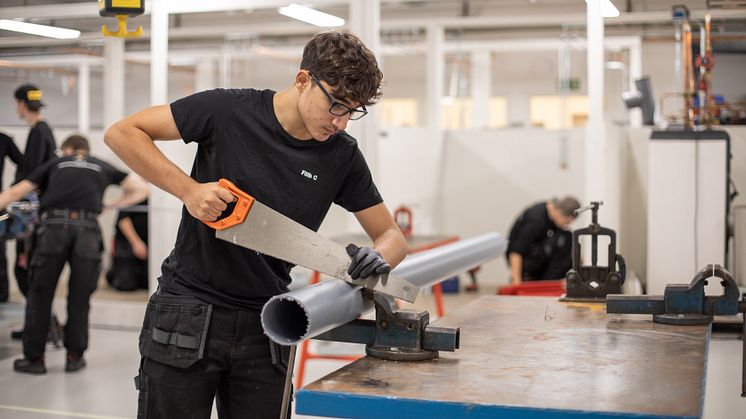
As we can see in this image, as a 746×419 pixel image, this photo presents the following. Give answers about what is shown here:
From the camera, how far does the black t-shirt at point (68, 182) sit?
520 centimetres

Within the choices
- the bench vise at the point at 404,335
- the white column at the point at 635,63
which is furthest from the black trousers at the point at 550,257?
the bench vise at the point at 404,335

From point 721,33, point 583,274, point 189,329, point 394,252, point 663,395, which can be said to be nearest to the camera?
point 663,395

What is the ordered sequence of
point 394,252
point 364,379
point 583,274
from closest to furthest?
point 364,379
point 394,252
point 583,274

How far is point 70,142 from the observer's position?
5.35 metres

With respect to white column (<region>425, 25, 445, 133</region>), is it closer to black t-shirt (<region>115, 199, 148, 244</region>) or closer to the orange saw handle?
black t-shirt (<region>115, 199, 148, 244</region>)

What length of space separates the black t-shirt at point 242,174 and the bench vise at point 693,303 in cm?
97

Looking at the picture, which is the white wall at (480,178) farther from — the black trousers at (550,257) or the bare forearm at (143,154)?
the bare forearm at (143,154)

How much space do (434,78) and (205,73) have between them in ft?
12.1

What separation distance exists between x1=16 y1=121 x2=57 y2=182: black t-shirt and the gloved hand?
4170 mm

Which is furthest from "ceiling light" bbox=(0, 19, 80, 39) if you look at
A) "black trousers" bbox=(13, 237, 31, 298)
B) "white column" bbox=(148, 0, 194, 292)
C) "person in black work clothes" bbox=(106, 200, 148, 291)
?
"person in black work clothes" bbox=(106, 200, 148, 291)

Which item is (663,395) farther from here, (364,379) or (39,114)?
(39,114)

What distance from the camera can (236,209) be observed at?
6.22ft

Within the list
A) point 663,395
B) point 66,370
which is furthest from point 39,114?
point 663,395

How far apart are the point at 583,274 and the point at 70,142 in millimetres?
3565
